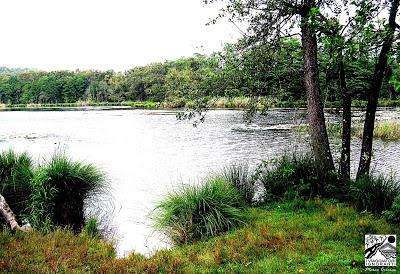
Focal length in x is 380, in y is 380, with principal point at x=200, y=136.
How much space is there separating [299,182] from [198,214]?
2.72 m

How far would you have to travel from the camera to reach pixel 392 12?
721 cm

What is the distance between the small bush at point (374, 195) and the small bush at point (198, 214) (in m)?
2.27

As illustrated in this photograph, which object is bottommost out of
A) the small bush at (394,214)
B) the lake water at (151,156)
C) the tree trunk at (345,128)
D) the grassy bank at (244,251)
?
the lake water at (151,156)

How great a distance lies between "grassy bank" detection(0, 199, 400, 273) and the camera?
4.96 metres

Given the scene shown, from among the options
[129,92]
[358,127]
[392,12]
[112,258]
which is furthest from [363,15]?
[129,92]

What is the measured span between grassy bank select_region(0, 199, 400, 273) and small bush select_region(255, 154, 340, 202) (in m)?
1.28

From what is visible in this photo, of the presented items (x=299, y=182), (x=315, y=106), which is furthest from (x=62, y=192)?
(x=315, y=106)

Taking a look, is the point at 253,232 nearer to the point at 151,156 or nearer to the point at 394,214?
the point at 394,214

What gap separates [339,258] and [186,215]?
9.85 ft

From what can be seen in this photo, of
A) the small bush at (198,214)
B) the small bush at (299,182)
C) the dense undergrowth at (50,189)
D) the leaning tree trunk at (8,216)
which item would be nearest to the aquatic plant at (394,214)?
the small bush at (299,182)

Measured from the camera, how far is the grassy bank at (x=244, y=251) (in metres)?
4.96

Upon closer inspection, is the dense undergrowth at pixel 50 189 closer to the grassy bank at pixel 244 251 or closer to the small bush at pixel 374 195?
the grassy bank at pixel 244 251

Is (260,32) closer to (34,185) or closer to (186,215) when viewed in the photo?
(186,215)

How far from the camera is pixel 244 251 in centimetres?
552
